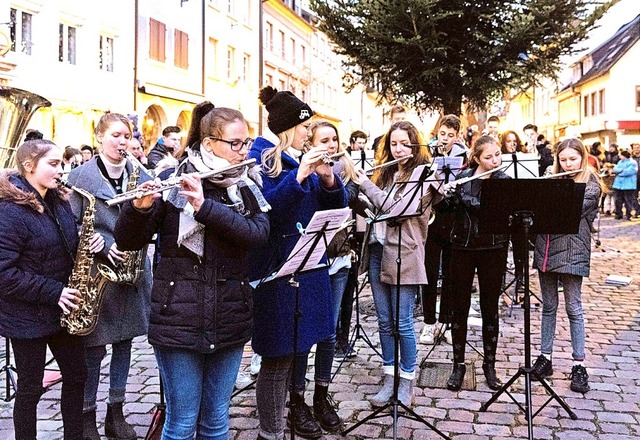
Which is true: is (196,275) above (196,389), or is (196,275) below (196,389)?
above

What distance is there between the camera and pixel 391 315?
485 cm

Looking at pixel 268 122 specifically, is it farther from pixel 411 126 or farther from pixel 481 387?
pixel 481 387

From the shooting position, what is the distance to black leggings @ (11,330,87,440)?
11.7 feet

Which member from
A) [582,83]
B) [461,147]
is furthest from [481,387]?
[582,83]

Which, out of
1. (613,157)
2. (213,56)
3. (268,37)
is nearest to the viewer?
(613,157)

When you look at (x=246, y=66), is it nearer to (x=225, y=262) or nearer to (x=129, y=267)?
(x=129, y=267)

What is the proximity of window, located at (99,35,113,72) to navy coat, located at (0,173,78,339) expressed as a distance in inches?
753

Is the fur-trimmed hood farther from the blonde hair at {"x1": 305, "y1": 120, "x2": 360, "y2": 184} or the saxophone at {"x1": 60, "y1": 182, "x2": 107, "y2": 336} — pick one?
the blonde hair at {"x1": 305, "y1": 120, "x2": 360, "y2": 184}

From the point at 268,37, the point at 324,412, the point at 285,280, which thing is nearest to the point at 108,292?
the point at 285,280

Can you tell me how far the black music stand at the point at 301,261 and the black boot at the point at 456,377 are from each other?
2.03 metres

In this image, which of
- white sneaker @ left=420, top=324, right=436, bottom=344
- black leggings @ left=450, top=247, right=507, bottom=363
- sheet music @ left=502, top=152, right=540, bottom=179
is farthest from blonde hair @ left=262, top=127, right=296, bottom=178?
white sneaker @ left=420, top=324, right=436, bottom=344

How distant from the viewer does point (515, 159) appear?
5.93 metres

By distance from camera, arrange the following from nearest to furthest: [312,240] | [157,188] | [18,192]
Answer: [157,188] → [312,240] → [18,192]

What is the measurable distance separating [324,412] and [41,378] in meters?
1.78
